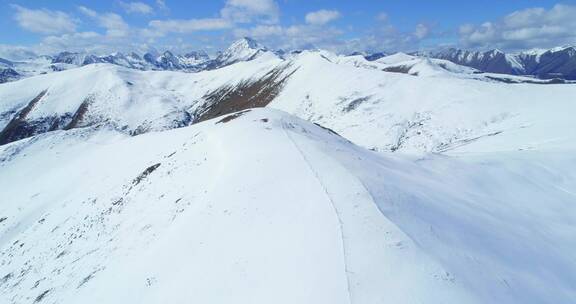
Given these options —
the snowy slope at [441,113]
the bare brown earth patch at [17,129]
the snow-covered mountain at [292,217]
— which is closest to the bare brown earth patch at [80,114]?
the bare brown earth patch at [17,129]

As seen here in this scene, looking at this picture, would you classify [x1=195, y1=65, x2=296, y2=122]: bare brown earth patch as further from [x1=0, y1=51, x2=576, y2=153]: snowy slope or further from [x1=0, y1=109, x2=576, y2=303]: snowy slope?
[x1=0, y1=109, x2=576, y2=303]: snowy slope

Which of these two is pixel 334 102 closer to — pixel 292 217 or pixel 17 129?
pixel 292 217

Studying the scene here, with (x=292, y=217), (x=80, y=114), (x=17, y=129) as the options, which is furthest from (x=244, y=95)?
(x=292, y=217)

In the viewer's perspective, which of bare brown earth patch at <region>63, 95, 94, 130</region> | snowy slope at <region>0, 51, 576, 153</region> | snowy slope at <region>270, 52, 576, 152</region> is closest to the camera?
snowy slope at <region>270, 52, 576, 152</region>

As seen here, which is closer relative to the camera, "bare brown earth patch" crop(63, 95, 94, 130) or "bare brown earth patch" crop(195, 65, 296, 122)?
"bare brown earth patch" crop(195, 65, 296, 122)

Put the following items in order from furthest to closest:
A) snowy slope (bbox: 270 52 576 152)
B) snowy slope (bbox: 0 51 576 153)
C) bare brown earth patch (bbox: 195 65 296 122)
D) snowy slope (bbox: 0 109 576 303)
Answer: bare brown earth patch (bbox: 195 65 296 122) → snowy slope (bbox: 0 51 576 153) → snowy slope (bbox: 270 52 576 152) → snowy slope (bbox: 0 109 576 303)

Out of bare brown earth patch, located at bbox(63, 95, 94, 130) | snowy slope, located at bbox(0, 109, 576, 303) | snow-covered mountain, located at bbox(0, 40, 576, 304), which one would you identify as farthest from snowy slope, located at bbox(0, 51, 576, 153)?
snowy slope, located at bbox(0, 109, 576, 303)
